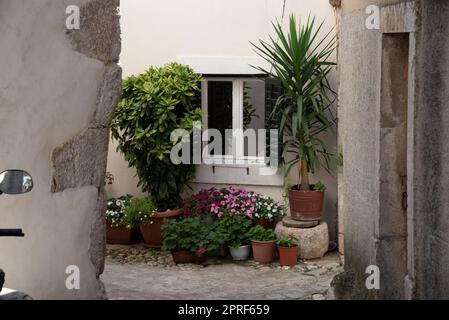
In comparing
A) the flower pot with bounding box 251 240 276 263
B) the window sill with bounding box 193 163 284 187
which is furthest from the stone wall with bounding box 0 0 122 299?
the window sill with bounding box 193 163 284 187

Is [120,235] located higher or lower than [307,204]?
lower

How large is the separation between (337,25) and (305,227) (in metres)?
2.46

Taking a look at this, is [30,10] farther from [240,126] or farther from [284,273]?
[240,126]

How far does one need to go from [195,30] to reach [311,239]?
311 centimetres

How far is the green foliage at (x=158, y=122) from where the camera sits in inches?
376

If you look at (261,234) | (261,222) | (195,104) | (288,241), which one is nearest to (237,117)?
(195,104)

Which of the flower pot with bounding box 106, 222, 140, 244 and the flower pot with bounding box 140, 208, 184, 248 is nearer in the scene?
the flower pot with bounding box 140, 208, 184, 248

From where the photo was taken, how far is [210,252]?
9.55 meters

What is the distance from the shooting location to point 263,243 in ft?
30.4

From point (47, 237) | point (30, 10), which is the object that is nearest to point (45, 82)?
point (30, 10)

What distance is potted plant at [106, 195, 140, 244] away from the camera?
32.4ft

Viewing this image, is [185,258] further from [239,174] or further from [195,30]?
[195,30]

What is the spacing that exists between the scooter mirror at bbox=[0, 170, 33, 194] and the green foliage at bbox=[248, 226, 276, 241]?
6275mm

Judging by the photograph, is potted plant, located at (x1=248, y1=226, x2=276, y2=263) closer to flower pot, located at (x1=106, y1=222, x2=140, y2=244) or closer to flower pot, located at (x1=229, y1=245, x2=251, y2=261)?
flower pot, located at (x1=229, y1=245, x2=251, y2=261)
